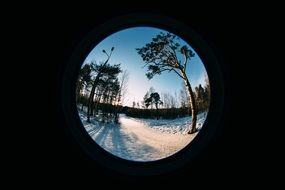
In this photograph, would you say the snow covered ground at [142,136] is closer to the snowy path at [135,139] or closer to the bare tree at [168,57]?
the snowy path at [135,139]

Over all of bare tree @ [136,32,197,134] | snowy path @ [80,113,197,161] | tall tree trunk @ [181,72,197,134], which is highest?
bare tree @ [136,32,197,134]

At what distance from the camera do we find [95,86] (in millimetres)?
1606

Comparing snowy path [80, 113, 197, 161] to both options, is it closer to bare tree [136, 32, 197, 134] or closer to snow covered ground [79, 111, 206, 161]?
snow covered ground [79, 111, 206, 161]

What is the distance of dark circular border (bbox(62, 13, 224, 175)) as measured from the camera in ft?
4.67

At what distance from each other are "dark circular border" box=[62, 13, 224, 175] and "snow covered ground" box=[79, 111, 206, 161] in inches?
1.6

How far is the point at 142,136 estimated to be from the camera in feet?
5.21

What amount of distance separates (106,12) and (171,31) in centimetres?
43

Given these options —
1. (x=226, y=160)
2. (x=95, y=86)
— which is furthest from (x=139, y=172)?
(x=95, y=86)

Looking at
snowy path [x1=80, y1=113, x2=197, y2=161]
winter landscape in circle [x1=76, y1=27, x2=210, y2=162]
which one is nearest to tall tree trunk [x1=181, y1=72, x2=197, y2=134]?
winter landscape in circle [x1=76, y1=27, x2=210, y2=162]

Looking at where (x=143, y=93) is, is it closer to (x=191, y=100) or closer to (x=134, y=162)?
(x=191, y=100)

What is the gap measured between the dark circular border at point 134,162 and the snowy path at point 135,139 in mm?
38

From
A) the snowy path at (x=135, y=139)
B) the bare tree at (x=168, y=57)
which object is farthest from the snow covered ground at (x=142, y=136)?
the bare tree at (x=168, y=57)

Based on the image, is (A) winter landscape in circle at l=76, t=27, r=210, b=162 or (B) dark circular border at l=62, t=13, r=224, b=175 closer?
(B) dark circular border at l=62, t=13, r=224, b=175

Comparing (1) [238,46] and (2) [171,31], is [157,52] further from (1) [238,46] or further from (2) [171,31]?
(1) [238,46]
